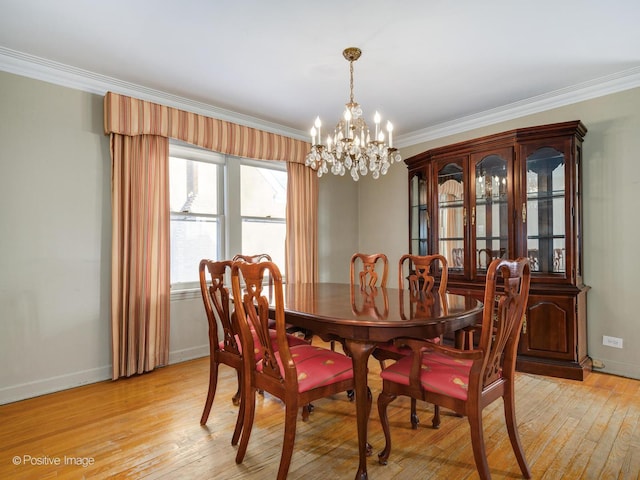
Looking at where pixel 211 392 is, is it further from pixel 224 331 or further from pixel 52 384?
pixel 52 384

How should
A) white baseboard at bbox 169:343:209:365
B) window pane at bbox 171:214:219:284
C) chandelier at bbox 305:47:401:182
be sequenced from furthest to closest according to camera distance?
window pane at bbox 171:214:219:284, white baseboard at bbox 169:343:209:365, chandelier at bbox 305:47:401:182

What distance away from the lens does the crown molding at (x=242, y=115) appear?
8.78 feet

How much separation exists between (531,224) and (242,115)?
302 cm

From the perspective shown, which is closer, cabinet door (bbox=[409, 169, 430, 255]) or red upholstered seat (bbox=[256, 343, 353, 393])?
red upholstered seat (bbox=[256, 343, 353, 393])

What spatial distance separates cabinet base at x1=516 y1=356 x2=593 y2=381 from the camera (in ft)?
9.51

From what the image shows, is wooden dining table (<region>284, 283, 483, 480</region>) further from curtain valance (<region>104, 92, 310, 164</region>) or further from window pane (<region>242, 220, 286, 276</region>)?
curtain valance (<region>104, 92, 310, 164</region>)

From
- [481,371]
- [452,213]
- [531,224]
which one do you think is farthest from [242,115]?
[481,371]

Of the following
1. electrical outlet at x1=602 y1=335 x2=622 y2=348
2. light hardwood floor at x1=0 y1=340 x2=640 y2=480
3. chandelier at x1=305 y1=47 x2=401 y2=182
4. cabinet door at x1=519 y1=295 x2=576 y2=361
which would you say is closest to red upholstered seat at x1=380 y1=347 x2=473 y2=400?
light hardwood floor at x1=0 y1=340 x2=640 y2=480

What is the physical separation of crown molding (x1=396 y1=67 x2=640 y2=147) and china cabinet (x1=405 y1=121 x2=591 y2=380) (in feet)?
1.26

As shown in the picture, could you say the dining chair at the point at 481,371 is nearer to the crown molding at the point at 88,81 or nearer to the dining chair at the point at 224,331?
the dining chair at the point at 224,331

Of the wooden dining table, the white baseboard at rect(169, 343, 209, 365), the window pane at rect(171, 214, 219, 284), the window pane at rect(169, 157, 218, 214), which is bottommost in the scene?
the white baseboard at rect(169, 343, 209, 365)

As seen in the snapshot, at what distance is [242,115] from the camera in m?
3.78

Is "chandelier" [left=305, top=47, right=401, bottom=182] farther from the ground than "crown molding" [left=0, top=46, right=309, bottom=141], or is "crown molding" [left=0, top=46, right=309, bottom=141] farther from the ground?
"crown molding" [left=0, top=46, right=309, bottom=141]

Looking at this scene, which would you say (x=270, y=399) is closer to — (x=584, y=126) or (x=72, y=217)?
(x=72, y=217)
